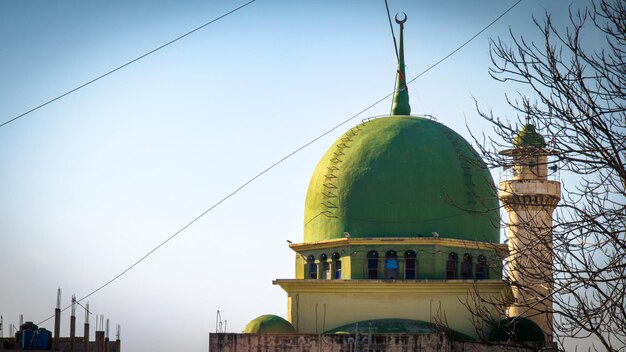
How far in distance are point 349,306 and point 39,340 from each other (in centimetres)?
1075

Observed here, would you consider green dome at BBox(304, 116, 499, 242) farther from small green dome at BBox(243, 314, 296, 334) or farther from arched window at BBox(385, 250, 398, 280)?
small green dome at BBox(243, 314, 296, 334)

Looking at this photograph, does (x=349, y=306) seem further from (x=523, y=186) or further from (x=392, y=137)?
(x=523, y=186)

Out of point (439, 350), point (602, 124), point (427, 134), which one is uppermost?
point (427, 134)

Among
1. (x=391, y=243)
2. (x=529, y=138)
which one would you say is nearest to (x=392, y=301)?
(x=391, y=243)

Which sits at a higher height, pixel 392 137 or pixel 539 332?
pixel 392 137

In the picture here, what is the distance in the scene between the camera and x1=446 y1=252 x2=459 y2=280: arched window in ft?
137

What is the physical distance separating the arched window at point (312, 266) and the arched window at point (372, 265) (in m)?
2.45

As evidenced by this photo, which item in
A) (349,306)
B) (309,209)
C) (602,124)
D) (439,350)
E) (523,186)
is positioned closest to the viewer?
(602,124)

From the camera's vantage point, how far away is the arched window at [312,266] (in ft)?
142

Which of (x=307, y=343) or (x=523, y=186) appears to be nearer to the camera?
(x=307, y=343)

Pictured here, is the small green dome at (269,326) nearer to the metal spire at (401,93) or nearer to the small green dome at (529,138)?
the metal spire at (401,93)

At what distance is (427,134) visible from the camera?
43688mm

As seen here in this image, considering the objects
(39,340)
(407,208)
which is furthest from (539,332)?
(39,340)

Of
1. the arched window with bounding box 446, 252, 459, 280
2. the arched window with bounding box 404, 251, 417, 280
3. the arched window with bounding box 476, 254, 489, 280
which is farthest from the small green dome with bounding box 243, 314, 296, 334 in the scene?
the arched window with bounding box 476, 254, 489, 280
